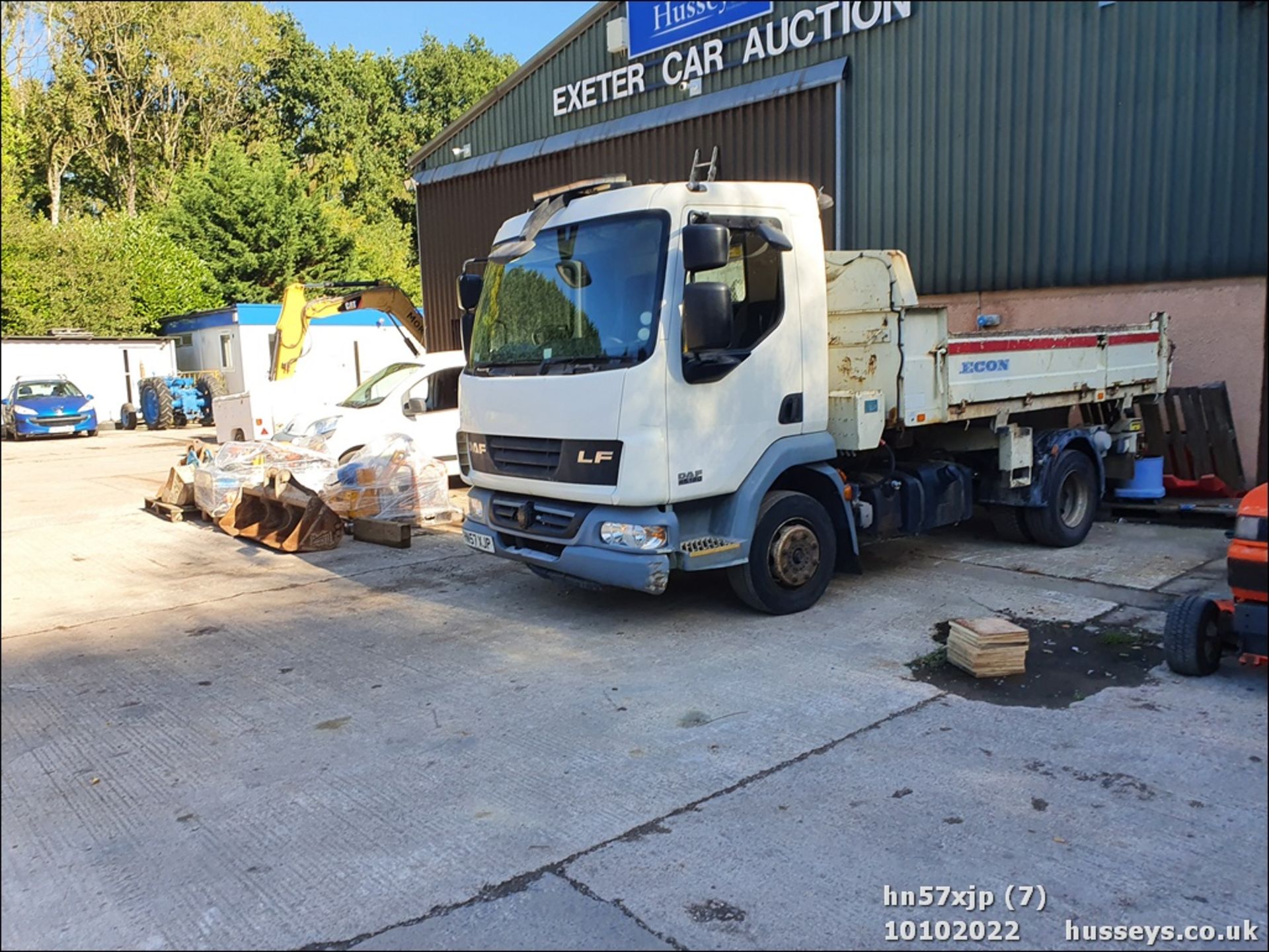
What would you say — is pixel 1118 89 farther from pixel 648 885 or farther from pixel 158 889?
pixel 158 889

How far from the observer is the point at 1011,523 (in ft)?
27.9

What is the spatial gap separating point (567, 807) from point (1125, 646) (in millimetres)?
3683

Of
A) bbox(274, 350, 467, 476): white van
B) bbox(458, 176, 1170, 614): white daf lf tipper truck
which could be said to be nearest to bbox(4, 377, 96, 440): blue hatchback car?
bbox(274, 350, 467, 476): white van

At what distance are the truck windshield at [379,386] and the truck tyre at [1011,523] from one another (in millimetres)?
7173

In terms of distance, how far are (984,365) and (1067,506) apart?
201cm

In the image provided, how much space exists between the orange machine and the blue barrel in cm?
498

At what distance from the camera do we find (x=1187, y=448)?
33.2ft

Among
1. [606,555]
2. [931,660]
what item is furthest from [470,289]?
[931,660]

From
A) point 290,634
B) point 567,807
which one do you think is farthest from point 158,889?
point 290,634

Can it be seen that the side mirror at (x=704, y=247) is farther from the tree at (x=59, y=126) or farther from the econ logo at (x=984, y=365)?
the tree at (x=59, y=126)

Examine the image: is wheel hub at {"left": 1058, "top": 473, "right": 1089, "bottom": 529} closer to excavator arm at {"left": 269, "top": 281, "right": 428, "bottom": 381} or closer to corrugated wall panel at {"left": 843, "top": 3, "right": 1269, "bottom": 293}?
corrugated wall panel at {"left": 843, "top": 3, "right": 1269, "bottom": 293}

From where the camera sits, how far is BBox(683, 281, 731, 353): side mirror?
543 centimetres

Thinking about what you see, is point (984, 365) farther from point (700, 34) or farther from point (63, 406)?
point (63, 406)

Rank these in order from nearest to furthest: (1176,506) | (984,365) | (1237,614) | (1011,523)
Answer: (1237,614)
(984,365)
(1011,523)
(1176,506)
